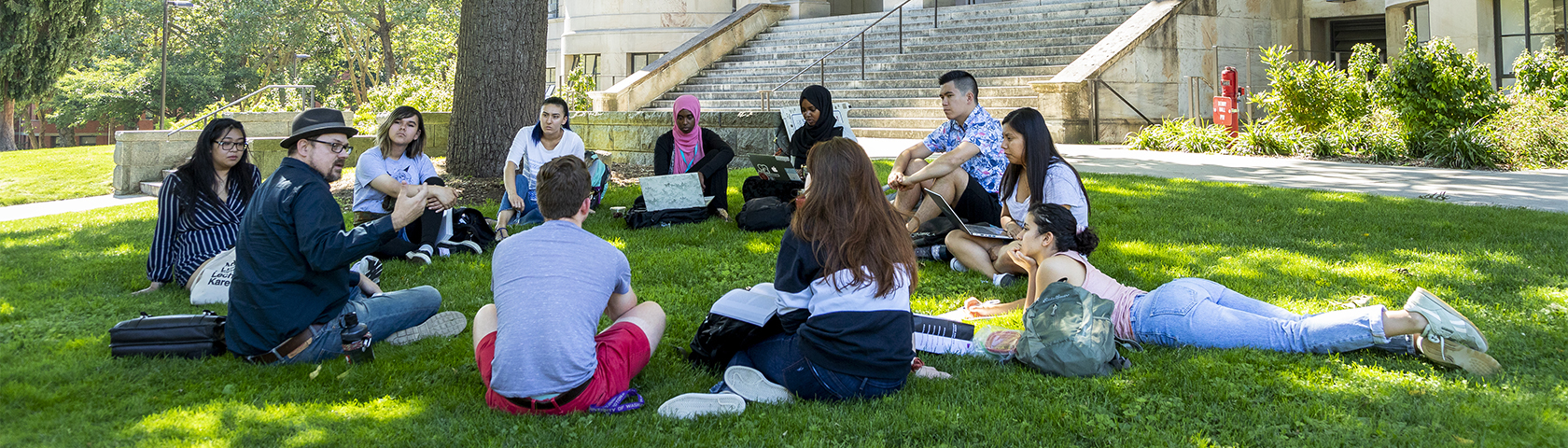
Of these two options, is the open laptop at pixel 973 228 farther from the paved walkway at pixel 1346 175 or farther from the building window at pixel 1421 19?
the building window at pixel 1421 19

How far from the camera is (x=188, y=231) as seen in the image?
6148 millimetres

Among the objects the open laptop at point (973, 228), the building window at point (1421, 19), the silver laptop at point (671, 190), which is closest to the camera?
the open laptop at point (973, 228)

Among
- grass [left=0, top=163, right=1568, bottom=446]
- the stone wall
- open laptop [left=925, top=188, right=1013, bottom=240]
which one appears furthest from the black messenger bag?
the stone wall

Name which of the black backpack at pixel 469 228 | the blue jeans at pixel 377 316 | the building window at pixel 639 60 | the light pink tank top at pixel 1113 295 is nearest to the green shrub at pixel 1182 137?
the black backpack at pixel 469 228

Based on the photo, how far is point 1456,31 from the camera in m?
17.7

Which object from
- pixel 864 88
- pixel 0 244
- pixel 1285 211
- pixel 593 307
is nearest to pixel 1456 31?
pixel 864 88

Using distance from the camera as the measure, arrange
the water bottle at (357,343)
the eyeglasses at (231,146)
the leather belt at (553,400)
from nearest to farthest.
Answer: the leather belt at (553,400), the water bottle at (357,343), the eyeglasses at (231,146)

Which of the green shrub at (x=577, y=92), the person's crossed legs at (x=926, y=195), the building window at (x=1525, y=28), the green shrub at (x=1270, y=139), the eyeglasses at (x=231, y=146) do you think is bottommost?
the person's crossed legs at (x=926, y=195)

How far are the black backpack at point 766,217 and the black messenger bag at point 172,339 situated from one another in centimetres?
410

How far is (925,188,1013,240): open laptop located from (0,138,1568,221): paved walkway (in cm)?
489

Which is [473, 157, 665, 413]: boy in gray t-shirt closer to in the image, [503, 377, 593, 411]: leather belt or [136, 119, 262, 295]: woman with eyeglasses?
[503, 377, 593, 411]: leather belt

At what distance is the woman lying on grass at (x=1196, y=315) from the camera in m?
4.32

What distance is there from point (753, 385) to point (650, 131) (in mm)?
9910

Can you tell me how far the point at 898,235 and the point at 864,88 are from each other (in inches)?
587
